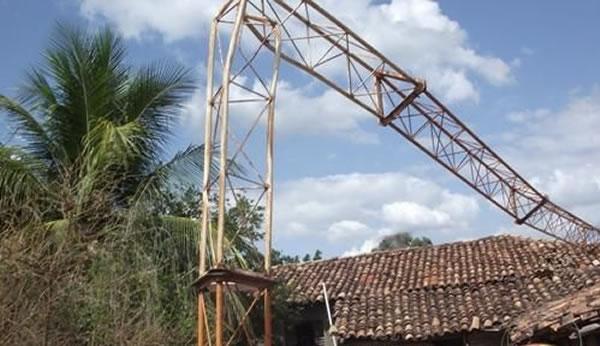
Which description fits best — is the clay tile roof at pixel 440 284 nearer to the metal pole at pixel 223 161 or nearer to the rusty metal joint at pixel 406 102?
the rusty metal joint at pixel 406 102

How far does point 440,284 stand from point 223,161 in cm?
1080

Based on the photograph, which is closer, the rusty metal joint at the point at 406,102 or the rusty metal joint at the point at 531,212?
the rusty metal joint at the point at 406,102

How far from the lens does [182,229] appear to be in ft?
45.8

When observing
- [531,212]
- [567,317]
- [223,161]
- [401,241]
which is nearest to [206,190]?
[223,161]

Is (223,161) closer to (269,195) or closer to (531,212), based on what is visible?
(269,195)

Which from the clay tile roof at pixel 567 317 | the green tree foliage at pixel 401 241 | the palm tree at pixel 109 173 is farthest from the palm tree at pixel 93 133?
the green tree foliage at pixel 401 241

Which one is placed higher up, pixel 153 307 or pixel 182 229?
pixel 182 229

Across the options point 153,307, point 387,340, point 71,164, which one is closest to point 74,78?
point 71,164

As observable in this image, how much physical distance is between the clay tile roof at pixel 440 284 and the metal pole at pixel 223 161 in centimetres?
838

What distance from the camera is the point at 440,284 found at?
2112 cm

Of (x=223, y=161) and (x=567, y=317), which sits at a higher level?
(x=223, y=161)

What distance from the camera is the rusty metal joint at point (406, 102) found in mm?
17688

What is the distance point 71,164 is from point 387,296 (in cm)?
1063

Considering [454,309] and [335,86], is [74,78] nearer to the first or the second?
[335,86]
